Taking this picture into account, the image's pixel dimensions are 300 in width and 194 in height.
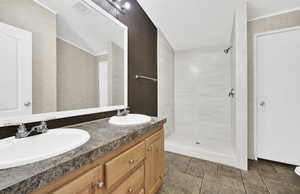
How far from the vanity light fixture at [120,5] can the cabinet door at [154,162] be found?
1.47m

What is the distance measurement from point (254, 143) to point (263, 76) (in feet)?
3.32

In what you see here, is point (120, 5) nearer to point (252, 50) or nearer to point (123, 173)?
point (123, 173)

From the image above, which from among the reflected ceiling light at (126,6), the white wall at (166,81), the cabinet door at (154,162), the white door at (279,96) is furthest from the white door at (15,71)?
the white door at (279,96)

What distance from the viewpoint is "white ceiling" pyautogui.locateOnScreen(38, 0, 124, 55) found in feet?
3.47

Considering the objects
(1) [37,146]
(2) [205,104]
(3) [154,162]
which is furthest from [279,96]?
(1) [37,146]

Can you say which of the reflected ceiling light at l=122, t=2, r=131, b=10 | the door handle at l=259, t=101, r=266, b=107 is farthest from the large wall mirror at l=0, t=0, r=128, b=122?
the door handle at l=259, t=101, r=266, b=107

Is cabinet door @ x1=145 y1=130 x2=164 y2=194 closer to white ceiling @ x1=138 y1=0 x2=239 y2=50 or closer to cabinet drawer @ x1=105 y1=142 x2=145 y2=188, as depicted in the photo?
cabinet drawer @ x1=105 y1=142 x2=145 y2=188

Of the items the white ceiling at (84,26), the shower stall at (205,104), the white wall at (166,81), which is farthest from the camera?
the white wall at (166,81)

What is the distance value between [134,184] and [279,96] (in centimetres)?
226

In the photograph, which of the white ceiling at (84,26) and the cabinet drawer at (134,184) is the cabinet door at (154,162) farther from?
the white ceiling at (84,26)

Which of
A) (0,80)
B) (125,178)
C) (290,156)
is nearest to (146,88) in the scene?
(125,178)

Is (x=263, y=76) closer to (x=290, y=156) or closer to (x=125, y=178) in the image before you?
(x=290, y=156)

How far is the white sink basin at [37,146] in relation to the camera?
1.67 ft

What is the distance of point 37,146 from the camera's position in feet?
2.45
